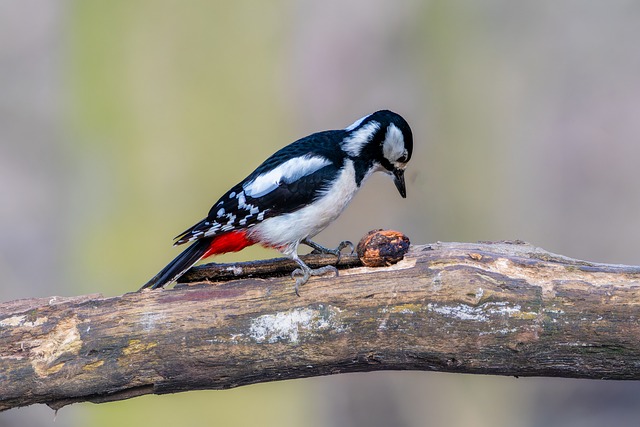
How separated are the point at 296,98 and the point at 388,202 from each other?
99 cm

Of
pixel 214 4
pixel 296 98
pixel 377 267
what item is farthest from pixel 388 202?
pixel 377 267

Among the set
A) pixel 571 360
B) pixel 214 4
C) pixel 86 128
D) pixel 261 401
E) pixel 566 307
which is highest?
pixel 214 4

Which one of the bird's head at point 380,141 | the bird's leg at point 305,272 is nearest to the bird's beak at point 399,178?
the bird's head at point 380,141

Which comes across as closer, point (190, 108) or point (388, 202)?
point (190, 108)

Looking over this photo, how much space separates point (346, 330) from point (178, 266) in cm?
83

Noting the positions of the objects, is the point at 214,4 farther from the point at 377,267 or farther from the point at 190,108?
the point at 377,267

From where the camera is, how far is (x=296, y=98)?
19.6ft

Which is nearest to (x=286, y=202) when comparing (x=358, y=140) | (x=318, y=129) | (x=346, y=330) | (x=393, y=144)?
(x=358, y=140)

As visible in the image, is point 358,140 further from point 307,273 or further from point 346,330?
point 346,330

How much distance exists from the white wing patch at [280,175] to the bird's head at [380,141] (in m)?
0.26

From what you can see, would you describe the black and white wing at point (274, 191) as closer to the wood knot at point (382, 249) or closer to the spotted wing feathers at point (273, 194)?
the spotted wing feathers at point (273, 194)

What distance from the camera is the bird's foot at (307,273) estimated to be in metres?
3.17

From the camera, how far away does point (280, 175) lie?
12.3 ft

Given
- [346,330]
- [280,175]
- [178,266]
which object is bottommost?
[346,330]
